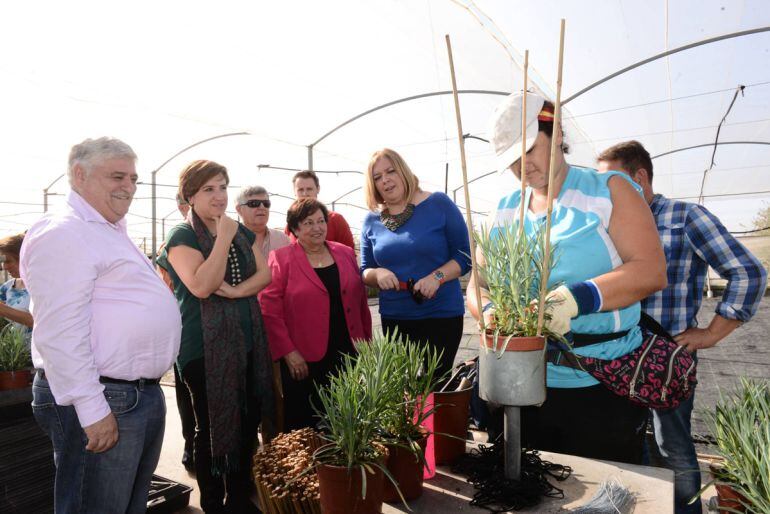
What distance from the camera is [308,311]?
8.86 feet

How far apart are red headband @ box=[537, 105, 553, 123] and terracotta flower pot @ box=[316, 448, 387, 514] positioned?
97cm

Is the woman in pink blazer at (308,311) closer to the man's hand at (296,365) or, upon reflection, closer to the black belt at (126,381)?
the man's hand at (296,365)

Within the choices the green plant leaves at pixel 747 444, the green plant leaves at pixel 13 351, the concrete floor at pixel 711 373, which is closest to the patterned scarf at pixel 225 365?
the concrete floor at pixel 711 373

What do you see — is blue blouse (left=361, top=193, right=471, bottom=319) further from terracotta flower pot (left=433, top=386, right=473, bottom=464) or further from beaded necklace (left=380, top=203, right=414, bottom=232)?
terracotta flower pot (left=433, top=386, right=473, bottom=464)

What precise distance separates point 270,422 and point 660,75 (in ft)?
27.8

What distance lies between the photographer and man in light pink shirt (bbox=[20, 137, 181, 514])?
1.45 meters

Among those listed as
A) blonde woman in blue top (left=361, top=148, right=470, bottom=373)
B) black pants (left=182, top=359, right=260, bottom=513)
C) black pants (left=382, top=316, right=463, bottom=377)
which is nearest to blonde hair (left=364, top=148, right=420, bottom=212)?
blonde woman in blue top (left=361, top=148, right=470, bottom=373)

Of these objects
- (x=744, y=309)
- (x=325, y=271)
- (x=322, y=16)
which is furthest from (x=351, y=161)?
(x=744, y=309)

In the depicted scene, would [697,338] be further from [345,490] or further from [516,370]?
[345,490]

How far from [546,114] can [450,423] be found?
2.97 feet

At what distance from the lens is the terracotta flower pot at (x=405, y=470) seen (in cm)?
123

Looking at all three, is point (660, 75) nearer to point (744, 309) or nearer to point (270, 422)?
point (744, 309)

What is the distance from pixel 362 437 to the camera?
45.7 inches

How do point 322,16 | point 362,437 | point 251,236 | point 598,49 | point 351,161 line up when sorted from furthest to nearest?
1. point 351,161
2. point 598,49
3. point 322,16
4. point 251,236
5. point 362,437
